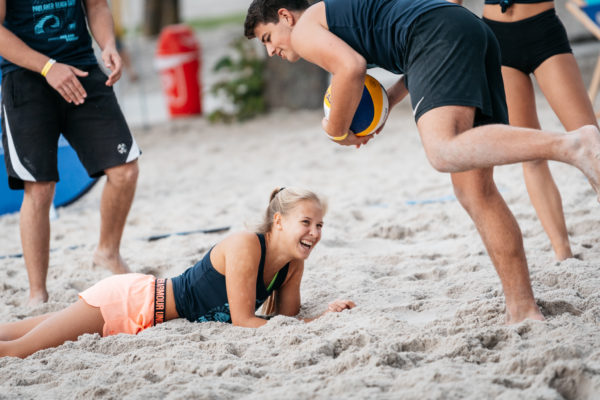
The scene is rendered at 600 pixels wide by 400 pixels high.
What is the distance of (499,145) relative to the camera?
2375 mm

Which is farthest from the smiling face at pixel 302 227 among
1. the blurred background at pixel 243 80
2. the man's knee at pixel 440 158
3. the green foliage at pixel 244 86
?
the green foliage at pixel 244 86

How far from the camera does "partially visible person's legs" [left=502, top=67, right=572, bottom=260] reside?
3.53 metres

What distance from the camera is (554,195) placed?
3.62 meters

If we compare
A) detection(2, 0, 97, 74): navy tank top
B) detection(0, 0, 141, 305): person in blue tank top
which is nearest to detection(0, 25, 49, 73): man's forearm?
detection(0, 0, 141, 305): person in blue tank top

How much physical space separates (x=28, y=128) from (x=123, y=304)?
1.14m

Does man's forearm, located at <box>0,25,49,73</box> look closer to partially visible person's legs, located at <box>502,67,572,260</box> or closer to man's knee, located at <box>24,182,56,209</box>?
man's knee, located at <box>24,182,56,209</box>

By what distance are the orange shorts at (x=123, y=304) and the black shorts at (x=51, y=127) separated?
83 cm

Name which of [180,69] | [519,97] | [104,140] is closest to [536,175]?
[519,97]

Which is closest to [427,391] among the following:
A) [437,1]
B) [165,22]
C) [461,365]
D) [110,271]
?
[461,365]

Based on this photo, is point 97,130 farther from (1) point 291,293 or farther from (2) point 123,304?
(1) point 291,293

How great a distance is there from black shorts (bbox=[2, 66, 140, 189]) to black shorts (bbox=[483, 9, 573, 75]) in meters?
2.02

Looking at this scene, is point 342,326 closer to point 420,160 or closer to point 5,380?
point 5,380

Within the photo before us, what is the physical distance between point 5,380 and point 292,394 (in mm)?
1144

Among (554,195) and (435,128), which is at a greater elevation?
(435,128)
